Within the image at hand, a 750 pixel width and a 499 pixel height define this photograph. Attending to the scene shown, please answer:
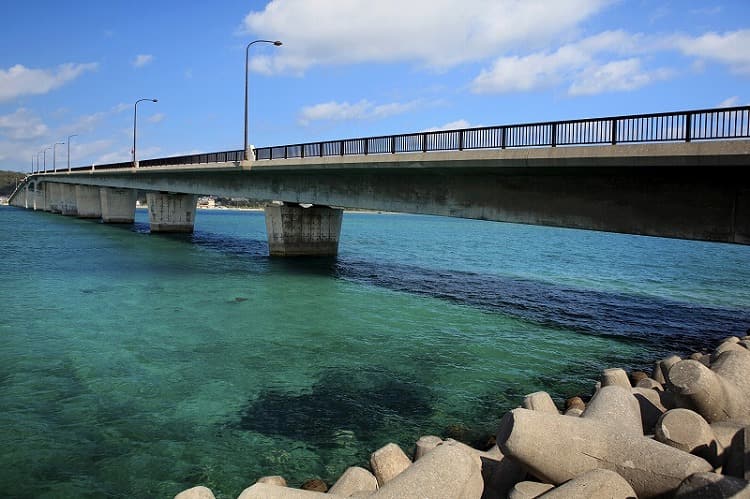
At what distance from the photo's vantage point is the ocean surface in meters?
8.89

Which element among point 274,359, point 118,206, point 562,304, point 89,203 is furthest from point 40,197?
point 274,359

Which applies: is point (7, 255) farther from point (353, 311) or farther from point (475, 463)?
point (475, 463)

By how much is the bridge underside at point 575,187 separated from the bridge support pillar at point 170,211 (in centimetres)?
3434

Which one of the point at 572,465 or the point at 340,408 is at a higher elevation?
the point at 572,465

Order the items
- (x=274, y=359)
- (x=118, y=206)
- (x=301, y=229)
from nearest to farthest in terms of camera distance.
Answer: (x=274, y=359)
(x=301, y=229)
(x=118, y=206)

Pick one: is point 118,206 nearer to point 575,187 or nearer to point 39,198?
point 39,198

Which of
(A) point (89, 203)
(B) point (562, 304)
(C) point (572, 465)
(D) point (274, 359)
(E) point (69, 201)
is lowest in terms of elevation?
(D) point (274, 359)

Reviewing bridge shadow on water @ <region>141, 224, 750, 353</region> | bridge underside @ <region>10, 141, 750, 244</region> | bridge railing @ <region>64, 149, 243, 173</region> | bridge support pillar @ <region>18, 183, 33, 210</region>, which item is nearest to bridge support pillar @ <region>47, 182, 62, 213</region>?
bridge support pillar @ <region>18, 183, 33, 210</region>

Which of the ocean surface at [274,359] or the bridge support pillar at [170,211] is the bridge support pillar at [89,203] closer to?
the bridge support pillar at [170,211]

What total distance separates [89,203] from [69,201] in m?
14.3

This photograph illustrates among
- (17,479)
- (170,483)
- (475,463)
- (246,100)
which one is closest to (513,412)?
(475,463)

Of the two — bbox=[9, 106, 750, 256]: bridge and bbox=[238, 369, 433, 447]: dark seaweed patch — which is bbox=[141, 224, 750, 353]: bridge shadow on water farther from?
bbox=[238, 369, 433, 447]: dark seaweed patch

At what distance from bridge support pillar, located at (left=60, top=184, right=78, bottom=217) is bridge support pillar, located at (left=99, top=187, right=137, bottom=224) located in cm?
2253

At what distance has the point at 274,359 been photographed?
14375 millimetres
